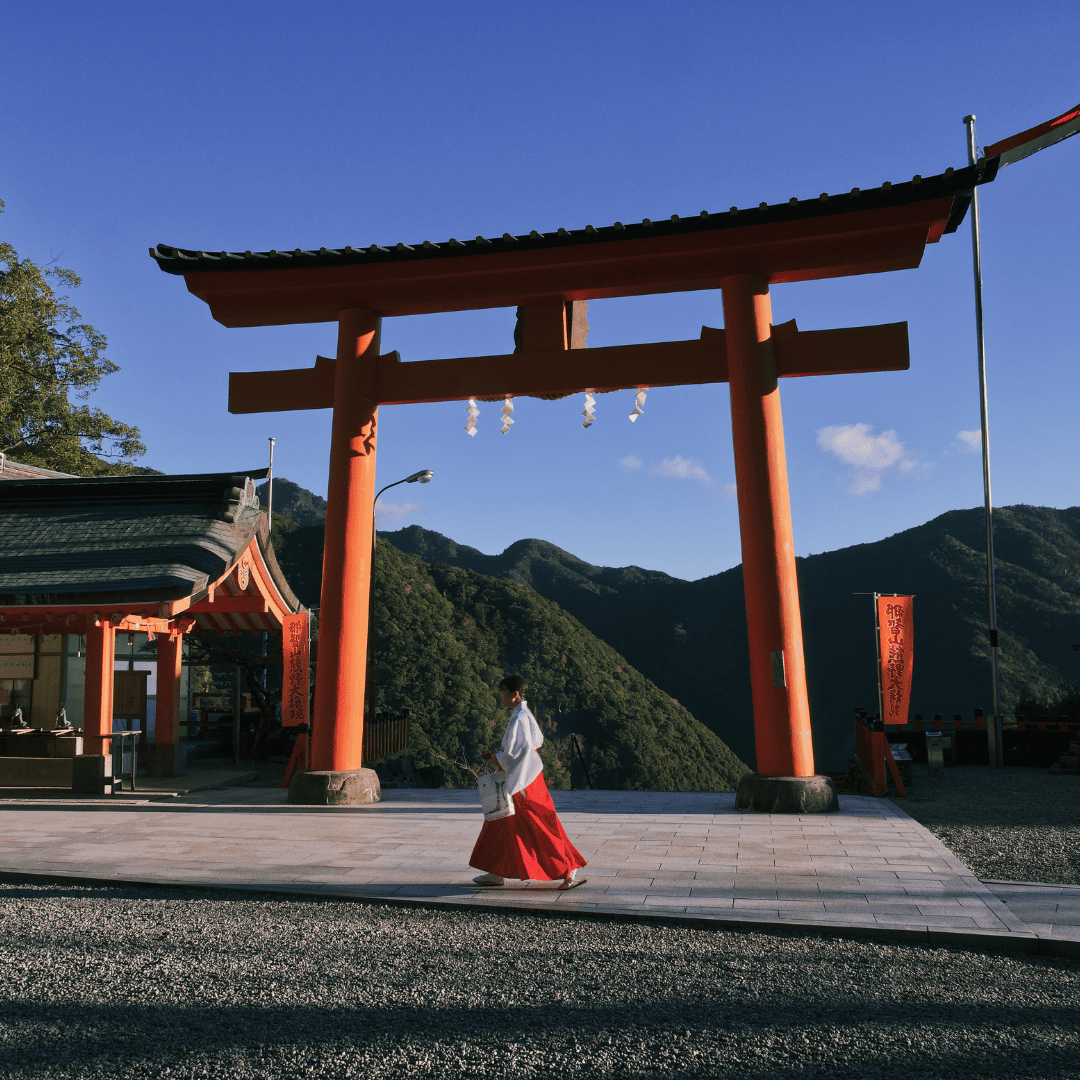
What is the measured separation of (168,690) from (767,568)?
989 cm

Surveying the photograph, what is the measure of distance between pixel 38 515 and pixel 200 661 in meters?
5.11

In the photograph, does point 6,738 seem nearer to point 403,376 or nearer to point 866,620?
point 403,376

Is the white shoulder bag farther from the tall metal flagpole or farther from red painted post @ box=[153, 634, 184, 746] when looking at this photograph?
the tall metal flagpole

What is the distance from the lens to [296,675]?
12742 mm

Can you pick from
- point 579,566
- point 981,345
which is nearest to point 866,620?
point 579,566

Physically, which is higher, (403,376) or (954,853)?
(403,376)

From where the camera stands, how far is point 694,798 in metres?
10.6

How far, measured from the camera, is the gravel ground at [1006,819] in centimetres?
663

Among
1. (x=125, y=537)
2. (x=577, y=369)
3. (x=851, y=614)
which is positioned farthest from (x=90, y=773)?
(x=851, y=614)

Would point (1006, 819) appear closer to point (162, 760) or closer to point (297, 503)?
point (162, 760)

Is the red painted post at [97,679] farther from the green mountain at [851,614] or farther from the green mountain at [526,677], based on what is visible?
the green mountain at [851,614]

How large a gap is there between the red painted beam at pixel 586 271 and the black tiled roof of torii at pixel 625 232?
103 mm

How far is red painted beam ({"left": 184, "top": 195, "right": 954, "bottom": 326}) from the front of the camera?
957 cm

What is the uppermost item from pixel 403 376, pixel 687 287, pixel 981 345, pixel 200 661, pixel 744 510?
pixel 981 345
